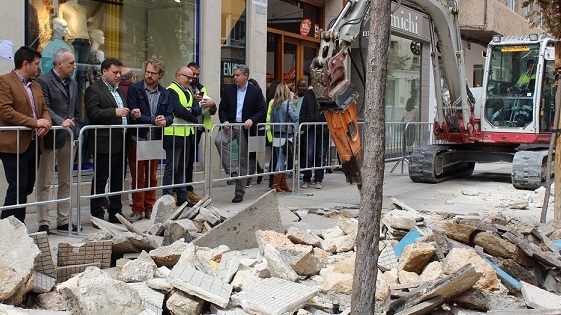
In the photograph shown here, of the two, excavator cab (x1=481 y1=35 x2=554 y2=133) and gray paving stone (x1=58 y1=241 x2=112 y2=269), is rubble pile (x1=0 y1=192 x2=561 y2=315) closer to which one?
gray paving stone (x1=58 y1=241 x2=112 y2=269)

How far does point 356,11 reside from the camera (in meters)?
9.34

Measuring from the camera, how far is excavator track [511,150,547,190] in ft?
42.1

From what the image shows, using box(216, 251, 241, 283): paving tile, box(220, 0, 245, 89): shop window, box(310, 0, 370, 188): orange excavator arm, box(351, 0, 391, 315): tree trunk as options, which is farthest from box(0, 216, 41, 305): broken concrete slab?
box(220, 0, 245, 89): shop window

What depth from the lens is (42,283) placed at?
5449 mm

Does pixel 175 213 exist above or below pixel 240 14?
below

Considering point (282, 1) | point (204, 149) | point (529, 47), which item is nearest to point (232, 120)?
point (204, 149)

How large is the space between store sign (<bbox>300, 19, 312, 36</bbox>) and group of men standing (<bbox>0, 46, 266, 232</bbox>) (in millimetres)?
6191

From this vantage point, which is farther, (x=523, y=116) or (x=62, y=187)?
(x=523, y=116)

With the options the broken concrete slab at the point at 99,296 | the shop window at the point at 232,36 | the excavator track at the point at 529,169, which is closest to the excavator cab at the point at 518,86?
the excavator track at the point at 529,169

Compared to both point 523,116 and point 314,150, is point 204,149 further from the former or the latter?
point 523,116

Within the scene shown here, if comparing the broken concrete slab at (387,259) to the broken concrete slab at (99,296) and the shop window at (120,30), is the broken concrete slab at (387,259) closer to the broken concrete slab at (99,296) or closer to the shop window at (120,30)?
the broken concrete slab at (99,296)

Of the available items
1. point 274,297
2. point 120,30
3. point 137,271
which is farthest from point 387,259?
point 120,30

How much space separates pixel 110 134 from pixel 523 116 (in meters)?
9.04

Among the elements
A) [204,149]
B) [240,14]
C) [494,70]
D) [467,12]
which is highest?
[467,12]
